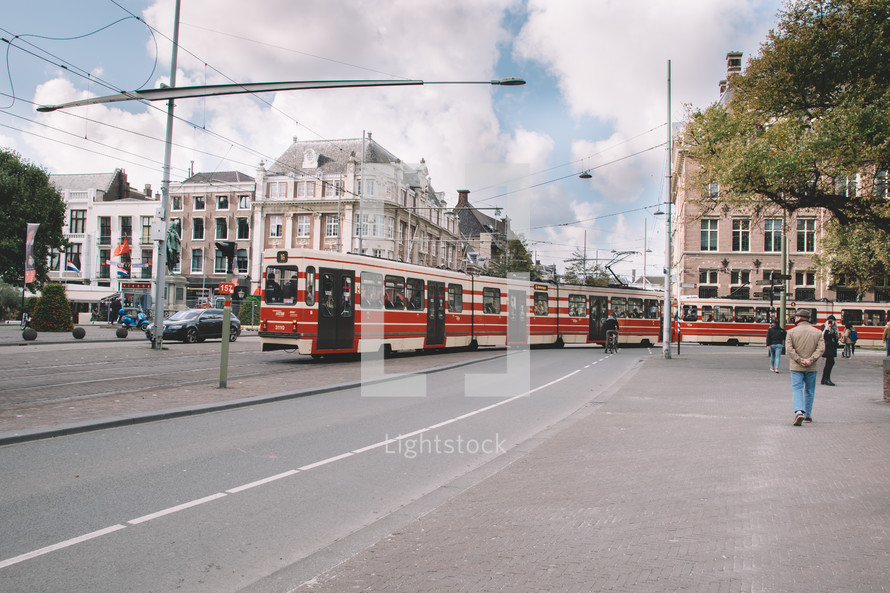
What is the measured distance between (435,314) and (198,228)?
49312 mm

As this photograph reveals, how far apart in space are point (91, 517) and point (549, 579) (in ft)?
12.0

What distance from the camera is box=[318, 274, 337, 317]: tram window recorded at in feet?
60.5

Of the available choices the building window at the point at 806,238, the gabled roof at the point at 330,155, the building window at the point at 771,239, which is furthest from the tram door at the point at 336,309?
the building window at the point at 806,238

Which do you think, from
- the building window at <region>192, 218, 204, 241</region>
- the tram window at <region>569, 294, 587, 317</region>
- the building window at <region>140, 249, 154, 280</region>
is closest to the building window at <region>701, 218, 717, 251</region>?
the tram window at <region>569, 294, 587, 317</region>

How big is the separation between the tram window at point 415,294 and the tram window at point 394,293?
45cm

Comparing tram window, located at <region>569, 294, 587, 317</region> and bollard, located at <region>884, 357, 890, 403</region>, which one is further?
tram window, located at <region>569, 294, 587, 317</region>

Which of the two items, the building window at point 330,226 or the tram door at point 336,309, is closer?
the tram door at point 336,309

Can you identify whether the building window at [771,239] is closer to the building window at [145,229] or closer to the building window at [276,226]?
the building window at [276,226]

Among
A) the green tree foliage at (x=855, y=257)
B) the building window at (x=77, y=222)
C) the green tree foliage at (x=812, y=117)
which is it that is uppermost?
the building window at (x=77, y=222)

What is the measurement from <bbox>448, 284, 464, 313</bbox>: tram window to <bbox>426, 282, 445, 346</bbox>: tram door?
56 cm

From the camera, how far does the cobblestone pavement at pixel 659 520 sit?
3605 millimetres

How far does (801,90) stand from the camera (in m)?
19.9

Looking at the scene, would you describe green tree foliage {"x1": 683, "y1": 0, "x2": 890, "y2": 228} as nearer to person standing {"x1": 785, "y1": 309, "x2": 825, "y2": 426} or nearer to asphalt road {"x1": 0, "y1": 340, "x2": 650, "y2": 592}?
person standing {"x1": 785, "y1": 309, "x2": 825, "y2": 426}

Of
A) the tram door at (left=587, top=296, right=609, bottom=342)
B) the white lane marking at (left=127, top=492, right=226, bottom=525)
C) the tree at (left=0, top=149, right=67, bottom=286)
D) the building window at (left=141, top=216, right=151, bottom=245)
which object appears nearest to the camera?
the white lane marking at (left=127, top=492, right=226, bottom=525)
